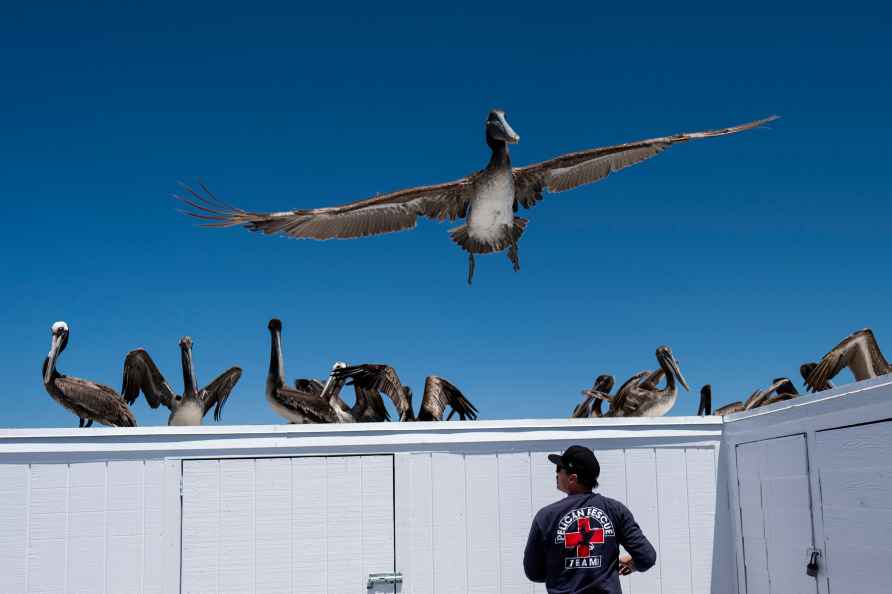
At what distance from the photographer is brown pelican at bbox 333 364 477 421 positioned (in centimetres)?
1153

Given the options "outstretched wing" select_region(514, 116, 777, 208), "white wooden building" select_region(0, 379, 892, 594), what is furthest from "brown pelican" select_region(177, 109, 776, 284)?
"white wooden building" select_region(0, 379, 892, 594)

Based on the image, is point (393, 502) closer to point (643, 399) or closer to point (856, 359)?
point (643, 399)

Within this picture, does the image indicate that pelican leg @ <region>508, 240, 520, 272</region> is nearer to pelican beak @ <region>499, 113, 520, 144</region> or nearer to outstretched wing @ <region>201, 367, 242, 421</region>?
pelican beak @ <region>499, 113, 520, 144</region>

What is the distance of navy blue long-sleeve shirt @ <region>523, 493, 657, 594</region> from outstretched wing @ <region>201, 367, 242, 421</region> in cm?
760

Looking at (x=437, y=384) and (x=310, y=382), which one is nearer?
(x=437, y=384)

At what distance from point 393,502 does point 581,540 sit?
10.5ft

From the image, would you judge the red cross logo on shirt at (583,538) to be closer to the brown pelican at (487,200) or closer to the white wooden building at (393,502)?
the white wooden building at (393,502)

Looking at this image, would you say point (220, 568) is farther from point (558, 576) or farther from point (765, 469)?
point (765, 469)

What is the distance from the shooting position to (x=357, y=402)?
12.4m

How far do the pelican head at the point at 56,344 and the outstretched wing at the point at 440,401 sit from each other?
4.59m

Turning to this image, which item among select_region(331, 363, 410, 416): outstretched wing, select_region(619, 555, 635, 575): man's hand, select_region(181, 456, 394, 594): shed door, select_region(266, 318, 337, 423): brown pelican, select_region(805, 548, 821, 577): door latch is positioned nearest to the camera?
select_region(619, 555, 635, 575): man's hand

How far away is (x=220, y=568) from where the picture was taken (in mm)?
7961

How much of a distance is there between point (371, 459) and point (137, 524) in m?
2.05

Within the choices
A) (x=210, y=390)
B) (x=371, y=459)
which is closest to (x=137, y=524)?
(x=371, y=459)
